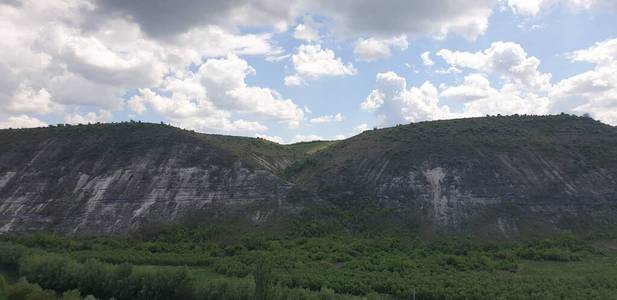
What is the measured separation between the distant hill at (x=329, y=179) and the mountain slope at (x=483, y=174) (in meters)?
0.18

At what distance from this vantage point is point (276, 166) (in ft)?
248

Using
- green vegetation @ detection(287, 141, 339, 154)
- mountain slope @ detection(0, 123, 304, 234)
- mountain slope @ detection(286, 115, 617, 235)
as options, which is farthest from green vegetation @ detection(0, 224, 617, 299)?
green vegetation @ detection(287, 141, 339, 154)

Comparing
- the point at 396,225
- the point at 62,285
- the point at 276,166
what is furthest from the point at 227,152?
the point at 62,285

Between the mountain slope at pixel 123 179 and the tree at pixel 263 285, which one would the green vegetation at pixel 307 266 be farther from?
the mountain slope at pixel 123 179

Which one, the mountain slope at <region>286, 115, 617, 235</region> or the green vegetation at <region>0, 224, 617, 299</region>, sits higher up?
the mountain slope at <region>286, 115, 617, 235</region>

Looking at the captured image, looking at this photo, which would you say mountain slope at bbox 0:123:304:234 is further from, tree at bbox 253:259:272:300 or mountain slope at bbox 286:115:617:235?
tree at bbox 253:259:272:300

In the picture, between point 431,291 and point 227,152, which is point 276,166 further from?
point 431,291

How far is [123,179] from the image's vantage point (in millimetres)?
60906

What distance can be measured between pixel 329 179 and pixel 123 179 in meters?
27.2

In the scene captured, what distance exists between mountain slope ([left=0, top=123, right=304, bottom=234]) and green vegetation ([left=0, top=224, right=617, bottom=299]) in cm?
492

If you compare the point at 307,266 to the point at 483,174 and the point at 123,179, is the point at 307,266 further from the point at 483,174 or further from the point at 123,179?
the point at 123,179

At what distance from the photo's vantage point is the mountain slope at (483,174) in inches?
2073

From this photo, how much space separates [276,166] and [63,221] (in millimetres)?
32129

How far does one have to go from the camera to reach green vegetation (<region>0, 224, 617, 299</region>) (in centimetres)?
3114
